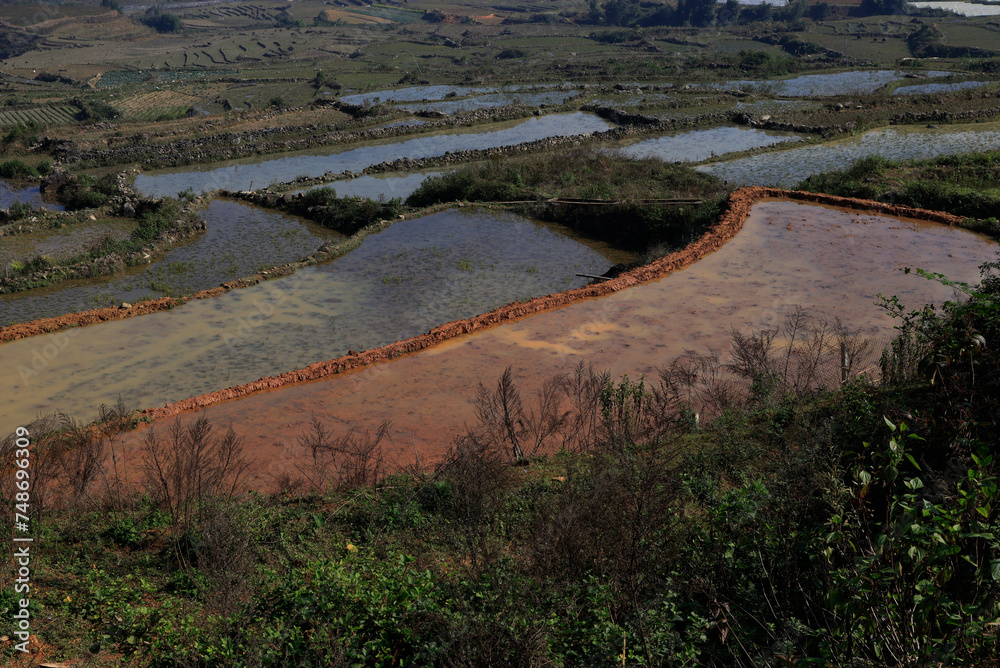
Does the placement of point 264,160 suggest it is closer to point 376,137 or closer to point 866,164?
point 376,137

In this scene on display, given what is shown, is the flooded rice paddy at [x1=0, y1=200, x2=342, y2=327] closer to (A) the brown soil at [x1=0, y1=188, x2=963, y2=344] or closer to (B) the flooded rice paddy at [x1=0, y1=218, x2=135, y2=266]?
Result: (A) the brown soil at [x1=0, y1=188, x2=963, y2=344]

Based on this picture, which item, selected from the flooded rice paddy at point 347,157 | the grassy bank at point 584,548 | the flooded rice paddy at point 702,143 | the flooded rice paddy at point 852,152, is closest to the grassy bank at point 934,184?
the flooded rice paddy at point 852,152

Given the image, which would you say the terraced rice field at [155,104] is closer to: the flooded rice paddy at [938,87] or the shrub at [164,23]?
the flooded rice paddy at [938,87]

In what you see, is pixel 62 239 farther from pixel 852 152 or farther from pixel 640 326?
pixel 852 152

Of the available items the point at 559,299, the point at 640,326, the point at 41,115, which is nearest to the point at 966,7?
the point at 41,115

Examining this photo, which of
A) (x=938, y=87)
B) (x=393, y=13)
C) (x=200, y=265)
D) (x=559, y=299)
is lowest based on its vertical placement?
(x=200, y=265)

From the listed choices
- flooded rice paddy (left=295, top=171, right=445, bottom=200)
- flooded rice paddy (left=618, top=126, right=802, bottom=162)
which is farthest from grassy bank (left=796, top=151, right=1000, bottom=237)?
flooded rice paddy (left=295, top=171, right=445, bottom=200)
